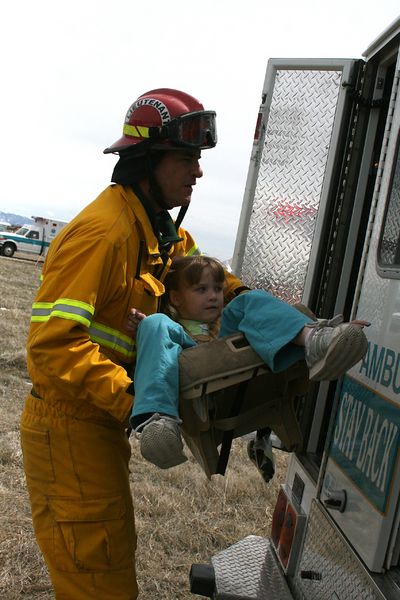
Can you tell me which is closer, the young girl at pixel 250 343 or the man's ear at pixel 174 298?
the young girl at pixel 250 343

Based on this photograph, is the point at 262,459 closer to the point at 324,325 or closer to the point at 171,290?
the point at 171,290

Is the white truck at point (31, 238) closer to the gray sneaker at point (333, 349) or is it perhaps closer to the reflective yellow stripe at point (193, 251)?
the reflective yellow stripe at point (193, 251)

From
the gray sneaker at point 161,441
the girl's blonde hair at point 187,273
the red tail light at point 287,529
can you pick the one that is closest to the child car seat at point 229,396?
the gray sneaker at point 161,441

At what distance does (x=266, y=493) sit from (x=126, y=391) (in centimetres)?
315

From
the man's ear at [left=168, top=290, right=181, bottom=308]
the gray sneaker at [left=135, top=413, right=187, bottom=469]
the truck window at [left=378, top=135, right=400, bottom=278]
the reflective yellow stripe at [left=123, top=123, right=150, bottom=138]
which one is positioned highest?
the reflective yellow stripe at [left=123, top=123, right=150, bottom=138]

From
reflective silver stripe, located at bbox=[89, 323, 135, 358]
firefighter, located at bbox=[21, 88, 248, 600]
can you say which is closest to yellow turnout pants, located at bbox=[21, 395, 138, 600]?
firefighter, located at bbox=[21, 88, 248, 600]

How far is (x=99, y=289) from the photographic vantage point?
267 centimetres

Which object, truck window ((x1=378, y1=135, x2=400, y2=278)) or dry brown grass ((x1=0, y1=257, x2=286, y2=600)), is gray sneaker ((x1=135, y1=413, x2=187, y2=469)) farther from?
dry brown grass ((x1=0, y1=257, x2=286, y2=600))

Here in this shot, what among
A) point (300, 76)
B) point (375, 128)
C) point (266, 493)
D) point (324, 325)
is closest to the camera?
point (324, 325)

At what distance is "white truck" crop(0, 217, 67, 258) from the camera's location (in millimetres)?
37875

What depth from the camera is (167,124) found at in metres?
2.91

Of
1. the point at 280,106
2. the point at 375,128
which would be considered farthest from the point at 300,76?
the point at 375,128

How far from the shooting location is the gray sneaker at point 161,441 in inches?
89.5

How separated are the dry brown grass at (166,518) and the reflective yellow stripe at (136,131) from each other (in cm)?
234
